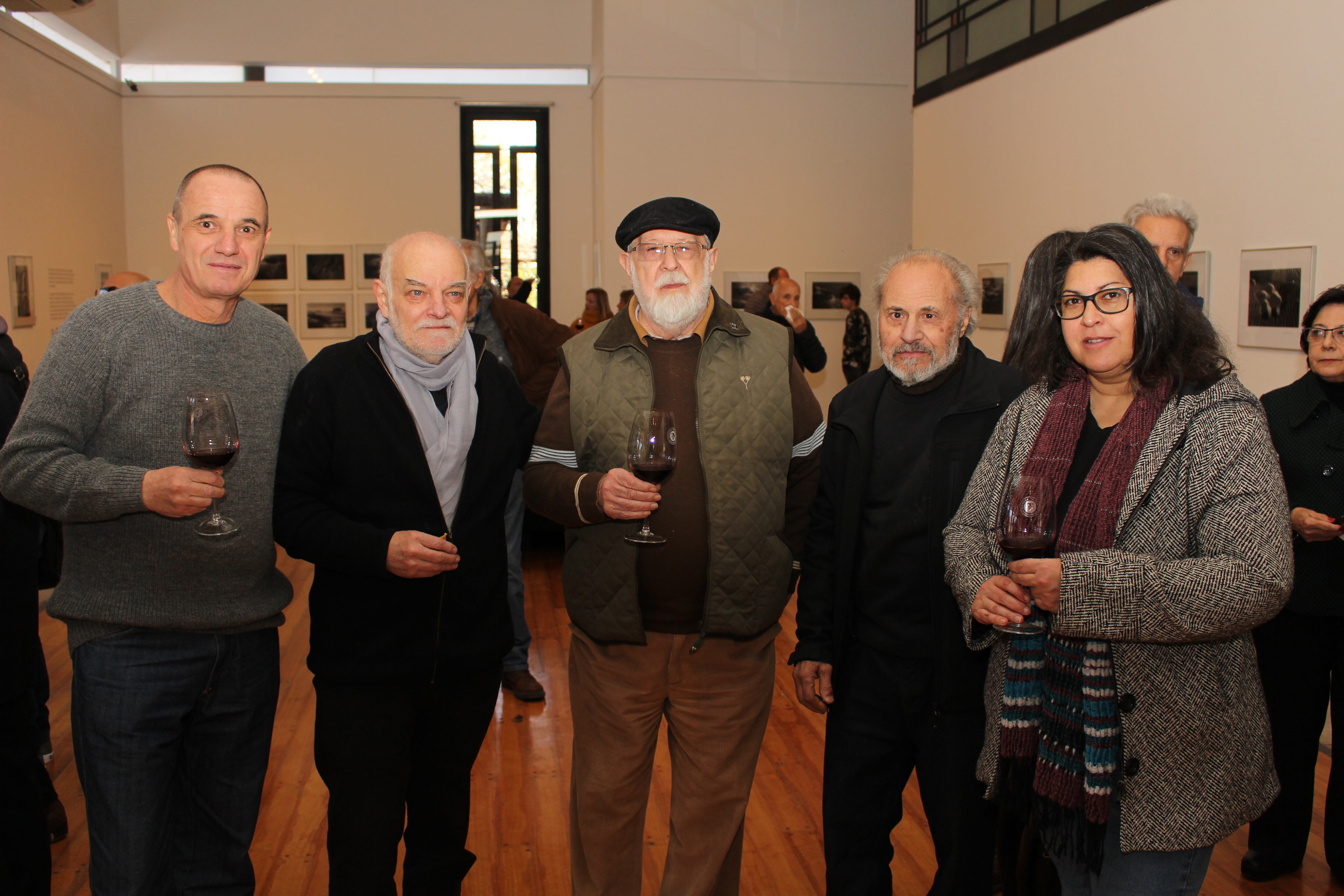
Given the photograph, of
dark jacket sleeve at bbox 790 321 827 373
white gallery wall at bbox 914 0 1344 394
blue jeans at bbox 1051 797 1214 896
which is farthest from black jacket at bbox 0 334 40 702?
dark jacket sleeve at bbox 790 321 827 373

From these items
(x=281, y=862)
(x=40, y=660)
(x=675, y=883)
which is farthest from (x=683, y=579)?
(x=40, y=660)

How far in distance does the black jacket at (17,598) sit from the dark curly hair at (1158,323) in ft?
8.62

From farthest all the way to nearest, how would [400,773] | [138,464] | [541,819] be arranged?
[541,819]
[400,773]
[138,464]

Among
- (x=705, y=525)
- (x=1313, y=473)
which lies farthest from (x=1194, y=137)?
(x=705, y=525)

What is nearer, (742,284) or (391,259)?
(391,259)

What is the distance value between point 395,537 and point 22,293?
848 centimetres

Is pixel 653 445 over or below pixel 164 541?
over

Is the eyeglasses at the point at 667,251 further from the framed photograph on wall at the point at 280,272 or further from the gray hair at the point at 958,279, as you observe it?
the framed photograph on wall at the point at 280,272

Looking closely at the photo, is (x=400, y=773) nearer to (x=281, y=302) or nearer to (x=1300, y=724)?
(x=1300, y=724)

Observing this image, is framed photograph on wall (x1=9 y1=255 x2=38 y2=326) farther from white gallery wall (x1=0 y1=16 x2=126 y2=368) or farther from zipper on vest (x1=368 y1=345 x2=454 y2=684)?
zipper on vest (x1=368 y1=345 x2=454 y2=684)

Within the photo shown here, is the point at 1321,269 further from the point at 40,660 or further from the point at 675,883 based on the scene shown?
the point at 40,660

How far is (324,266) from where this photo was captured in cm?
1207

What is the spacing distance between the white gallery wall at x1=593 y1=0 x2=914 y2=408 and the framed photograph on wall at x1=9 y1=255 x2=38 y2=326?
18.3 ft

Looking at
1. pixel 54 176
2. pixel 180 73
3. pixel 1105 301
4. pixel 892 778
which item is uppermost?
pixel 180 73
